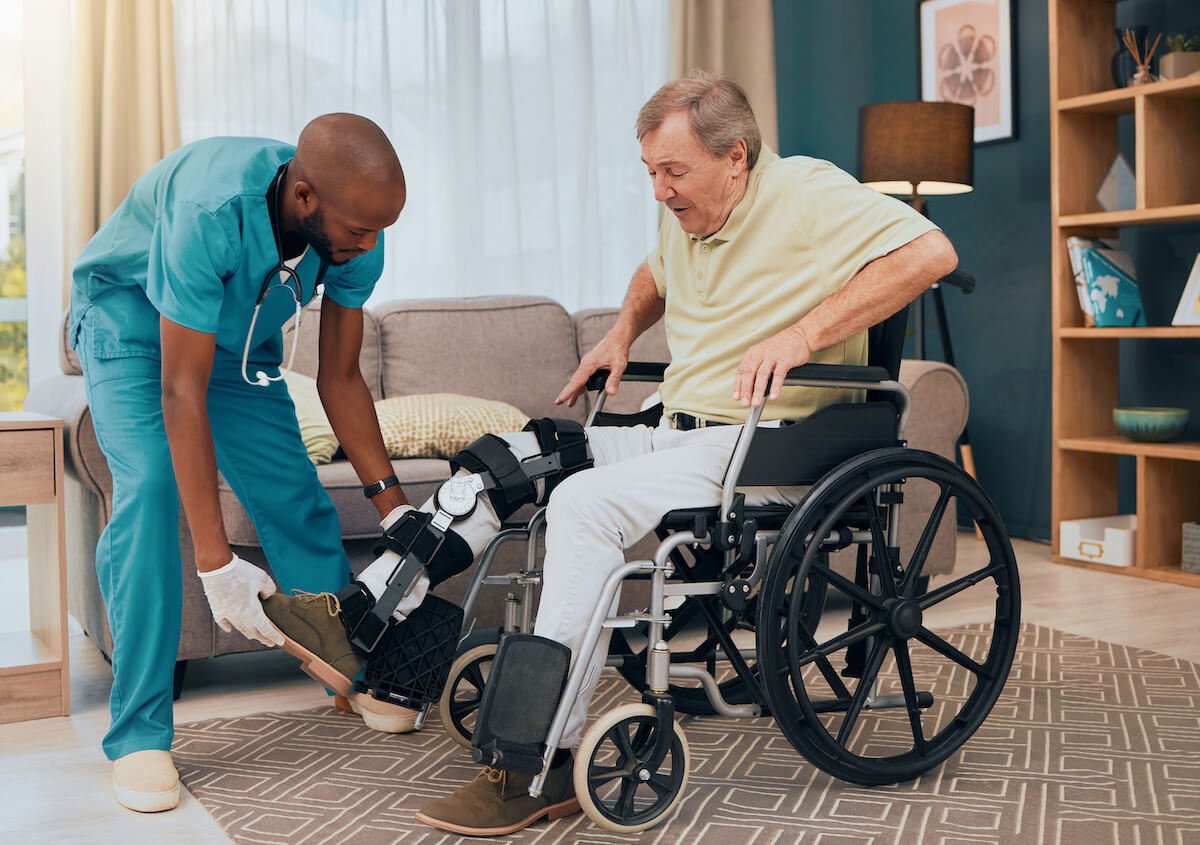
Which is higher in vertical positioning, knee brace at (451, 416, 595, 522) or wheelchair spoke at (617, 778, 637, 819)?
knee brace at (451, 416, 595, 522)

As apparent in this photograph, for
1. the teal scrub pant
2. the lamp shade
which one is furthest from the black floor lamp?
the teal scrub pant

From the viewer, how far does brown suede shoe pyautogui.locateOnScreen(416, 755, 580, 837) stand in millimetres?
1574

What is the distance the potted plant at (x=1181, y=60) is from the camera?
3297mm

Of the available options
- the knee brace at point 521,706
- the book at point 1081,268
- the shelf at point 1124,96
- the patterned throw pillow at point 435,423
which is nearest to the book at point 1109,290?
the book at point 1081,268

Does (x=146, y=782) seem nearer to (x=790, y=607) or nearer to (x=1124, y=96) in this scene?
(x=790, y=607)

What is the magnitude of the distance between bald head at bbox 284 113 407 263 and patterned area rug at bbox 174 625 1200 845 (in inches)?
31.8

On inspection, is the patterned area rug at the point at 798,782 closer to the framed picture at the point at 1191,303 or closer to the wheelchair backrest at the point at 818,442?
the wheelchair backrest at the point at 818,442

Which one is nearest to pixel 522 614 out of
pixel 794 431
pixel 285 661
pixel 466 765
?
pixel 466 765

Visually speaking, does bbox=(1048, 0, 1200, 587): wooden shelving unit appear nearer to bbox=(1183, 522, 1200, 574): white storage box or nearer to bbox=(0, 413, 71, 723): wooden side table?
bbox=(1183, 522, 1200, 574): white storage box

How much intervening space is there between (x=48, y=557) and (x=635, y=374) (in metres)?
1.14

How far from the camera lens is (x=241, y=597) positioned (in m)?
1.66

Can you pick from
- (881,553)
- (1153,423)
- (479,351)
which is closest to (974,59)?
(1153,423)

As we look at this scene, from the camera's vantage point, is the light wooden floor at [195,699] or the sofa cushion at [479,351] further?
the sofa cushion at [479,351]

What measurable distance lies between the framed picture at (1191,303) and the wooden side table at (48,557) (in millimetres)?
2866
